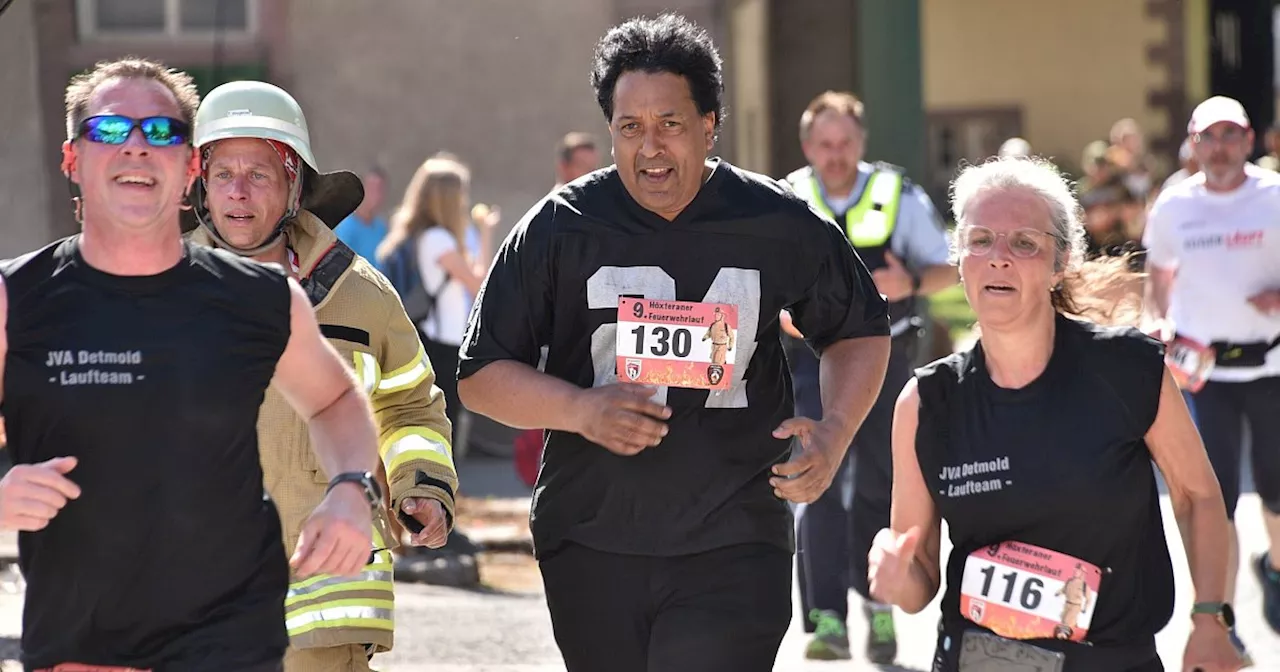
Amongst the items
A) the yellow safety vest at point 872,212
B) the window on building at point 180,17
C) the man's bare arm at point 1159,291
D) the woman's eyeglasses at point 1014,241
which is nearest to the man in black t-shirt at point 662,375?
the woman's eyeglasses at point 1014,241

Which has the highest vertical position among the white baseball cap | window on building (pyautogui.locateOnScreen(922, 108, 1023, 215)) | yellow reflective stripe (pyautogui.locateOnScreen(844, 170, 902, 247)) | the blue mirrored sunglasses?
window on building (pyautogui.locateOnScreen(922, 108, 1023, 215))

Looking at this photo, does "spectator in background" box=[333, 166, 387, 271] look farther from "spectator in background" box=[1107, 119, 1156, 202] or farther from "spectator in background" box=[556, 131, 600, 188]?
"spectator in background" box=[1107, 119, 1156, 202]

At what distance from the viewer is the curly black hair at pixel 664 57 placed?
4.48m

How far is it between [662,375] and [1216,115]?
4.59m

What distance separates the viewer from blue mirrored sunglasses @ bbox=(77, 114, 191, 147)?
3.63 m

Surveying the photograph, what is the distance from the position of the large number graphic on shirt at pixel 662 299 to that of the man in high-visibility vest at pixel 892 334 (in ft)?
11.0

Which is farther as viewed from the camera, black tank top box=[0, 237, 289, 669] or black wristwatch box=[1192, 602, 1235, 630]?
black wristwatch box=[1192, 602, 1235, 630]

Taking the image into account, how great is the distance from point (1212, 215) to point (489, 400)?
475cm

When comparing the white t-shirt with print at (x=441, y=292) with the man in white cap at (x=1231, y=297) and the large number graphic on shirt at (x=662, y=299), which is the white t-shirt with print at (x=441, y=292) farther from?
the large number graphic on shirt at (x=662, y=299)

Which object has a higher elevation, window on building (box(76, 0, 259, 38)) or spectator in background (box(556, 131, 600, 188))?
window on building (box(76, 0, 259, 38))

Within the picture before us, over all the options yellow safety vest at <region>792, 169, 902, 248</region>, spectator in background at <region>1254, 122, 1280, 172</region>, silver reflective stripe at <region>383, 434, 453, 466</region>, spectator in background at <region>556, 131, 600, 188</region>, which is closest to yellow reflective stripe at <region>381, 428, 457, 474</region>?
silver reflective stripe at <region>383, 434, 453, 466</region>

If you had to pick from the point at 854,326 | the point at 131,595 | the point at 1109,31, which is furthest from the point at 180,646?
the point at 1109,31

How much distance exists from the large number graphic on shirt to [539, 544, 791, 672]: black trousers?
336mm

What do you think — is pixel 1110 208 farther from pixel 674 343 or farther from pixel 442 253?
pixel 674 343
